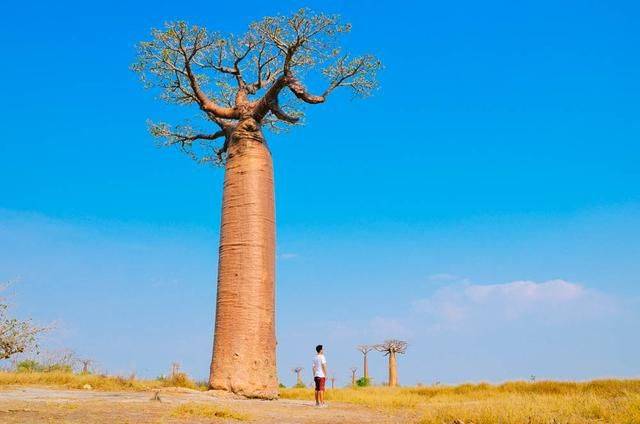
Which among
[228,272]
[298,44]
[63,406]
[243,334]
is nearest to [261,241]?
[228,272]

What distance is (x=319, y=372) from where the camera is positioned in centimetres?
970

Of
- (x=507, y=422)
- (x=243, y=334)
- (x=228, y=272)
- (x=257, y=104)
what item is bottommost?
(x=507, y=422)

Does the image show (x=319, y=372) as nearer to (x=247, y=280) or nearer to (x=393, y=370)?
(x=247, y=280)

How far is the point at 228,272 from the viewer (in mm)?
10680

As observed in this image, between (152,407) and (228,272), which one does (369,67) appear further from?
(152,407)

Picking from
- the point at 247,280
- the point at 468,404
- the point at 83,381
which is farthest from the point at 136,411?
the point at 83,381

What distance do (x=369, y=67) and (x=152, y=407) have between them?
767 centimetres

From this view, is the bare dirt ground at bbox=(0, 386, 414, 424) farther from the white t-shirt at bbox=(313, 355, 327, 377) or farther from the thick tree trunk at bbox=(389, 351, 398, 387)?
the thick tree trunk at bbox=(389, 351, 398, 387)

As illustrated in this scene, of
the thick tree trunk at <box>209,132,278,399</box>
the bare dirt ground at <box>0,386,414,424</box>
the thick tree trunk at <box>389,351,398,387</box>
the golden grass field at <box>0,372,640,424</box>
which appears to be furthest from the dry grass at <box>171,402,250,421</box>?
the thick tree trunk at <box>389,351,398,387</box>

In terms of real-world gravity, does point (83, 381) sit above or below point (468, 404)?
above

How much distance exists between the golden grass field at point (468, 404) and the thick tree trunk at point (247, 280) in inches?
36.0

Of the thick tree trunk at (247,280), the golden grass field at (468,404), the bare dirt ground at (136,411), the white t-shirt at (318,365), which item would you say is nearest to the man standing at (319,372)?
the white t-shirt at (318,365)

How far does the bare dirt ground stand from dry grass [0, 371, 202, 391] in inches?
82.7

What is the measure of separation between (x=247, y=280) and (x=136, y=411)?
3986 mm
